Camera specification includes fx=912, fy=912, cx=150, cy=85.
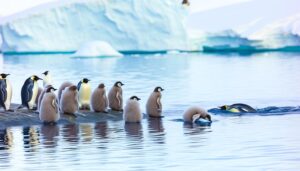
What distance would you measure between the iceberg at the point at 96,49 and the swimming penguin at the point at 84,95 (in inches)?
1770

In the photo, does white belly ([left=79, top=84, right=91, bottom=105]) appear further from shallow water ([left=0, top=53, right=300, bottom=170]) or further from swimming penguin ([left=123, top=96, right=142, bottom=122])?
swimming penguin ([left=123, top=96, right=142, bottom=122])

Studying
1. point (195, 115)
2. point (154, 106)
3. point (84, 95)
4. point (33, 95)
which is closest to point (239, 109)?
point (154, 106)

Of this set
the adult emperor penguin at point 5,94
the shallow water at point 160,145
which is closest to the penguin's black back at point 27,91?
the adult emperor penguin at point 5,94

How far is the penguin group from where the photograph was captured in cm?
1686

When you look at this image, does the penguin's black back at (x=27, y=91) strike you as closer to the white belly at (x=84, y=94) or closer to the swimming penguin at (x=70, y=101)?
the swimming penguin at (x=70, y=101)

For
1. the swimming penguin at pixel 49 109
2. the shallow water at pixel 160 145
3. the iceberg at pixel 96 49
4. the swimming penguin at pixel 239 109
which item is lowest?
the shallow water at pixel 160 145

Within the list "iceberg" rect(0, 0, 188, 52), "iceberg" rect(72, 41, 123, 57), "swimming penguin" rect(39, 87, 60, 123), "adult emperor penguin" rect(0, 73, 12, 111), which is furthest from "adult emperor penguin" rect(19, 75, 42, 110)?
"iceberg" rect(72, 41, 123, 57)

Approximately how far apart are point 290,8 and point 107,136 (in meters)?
68.7

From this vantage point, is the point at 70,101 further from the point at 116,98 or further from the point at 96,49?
the point at 96,49

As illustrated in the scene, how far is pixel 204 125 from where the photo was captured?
1653 cm

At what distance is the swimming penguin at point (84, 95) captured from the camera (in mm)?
18922

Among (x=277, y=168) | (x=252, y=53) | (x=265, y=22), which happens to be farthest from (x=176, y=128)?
(x=252, y=53)

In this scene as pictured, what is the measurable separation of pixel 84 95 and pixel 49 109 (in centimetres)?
227

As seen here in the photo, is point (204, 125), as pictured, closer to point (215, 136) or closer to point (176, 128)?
point (176, 128)
